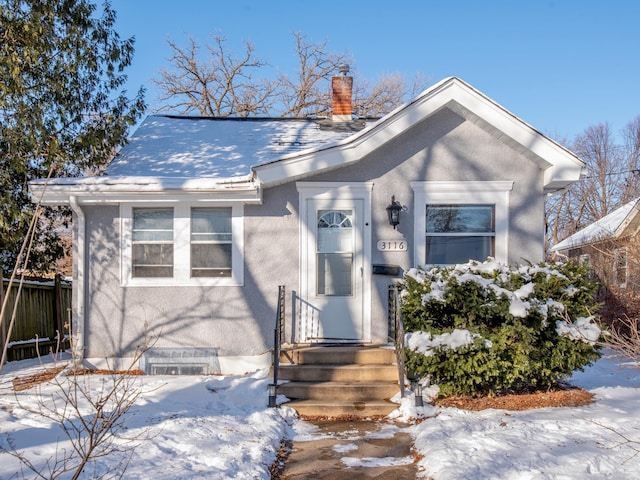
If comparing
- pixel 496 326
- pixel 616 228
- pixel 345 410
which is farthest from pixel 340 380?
pixel 616 228

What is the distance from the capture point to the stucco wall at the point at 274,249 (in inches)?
341

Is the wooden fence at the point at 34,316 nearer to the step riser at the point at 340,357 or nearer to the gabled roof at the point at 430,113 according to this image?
the step riser at the point at 340,357

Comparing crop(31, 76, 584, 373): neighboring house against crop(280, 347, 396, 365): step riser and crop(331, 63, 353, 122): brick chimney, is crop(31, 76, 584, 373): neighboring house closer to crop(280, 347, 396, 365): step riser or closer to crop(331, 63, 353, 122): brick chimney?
crop(280, 347, 396, 365): step riser

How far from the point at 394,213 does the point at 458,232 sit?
1.05m

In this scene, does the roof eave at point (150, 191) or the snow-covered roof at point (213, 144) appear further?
the snow-covered roof at point (213, 144)

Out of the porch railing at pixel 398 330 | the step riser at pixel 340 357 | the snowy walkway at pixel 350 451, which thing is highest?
the porch railing at pixel 398 330

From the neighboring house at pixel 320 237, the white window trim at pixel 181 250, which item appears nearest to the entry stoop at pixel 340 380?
the neighboring house at pixel 320 237

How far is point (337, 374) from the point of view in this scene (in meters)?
7.64

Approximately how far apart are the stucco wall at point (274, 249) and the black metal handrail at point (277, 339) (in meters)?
0.14

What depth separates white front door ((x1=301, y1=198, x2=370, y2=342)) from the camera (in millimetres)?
8719

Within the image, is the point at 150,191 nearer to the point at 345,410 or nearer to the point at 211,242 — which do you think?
the point at 211,242

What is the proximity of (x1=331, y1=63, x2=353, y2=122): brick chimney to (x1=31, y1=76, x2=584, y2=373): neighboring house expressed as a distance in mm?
3036

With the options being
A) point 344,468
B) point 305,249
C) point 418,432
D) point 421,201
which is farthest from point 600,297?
point 344,468

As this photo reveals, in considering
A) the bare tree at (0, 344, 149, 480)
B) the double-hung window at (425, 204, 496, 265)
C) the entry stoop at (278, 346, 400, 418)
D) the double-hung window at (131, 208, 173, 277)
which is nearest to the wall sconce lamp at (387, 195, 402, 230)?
the double-hung window at (425, 204, 496, 265)
